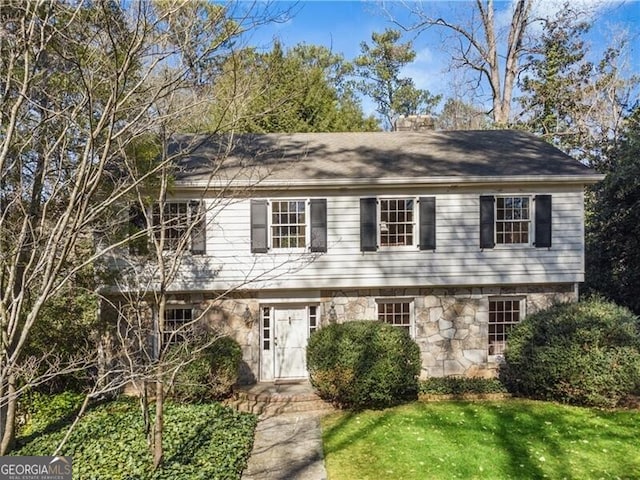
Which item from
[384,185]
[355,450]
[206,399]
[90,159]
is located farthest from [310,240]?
[90,159]

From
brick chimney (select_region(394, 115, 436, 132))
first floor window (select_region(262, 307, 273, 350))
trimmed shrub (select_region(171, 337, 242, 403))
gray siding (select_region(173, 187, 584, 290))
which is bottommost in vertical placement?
trimmed shrub (select_region(171, 337, 242, 403))

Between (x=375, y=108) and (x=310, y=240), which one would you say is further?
(x=375, y=108)

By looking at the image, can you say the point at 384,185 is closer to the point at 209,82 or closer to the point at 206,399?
the point at 209,82

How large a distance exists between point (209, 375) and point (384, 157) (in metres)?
7.11

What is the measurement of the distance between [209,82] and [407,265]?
642cm

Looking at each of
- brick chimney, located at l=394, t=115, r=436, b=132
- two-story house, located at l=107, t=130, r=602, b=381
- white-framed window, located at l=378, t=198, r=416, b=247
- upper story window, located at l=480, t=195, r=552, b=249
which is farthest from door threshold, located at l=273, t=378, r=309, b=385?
brick chimney, located at l=394, t=115, r=436, b=132

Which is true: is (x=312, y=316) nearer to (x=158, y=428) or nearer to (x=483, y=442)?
(x=483, y=442)

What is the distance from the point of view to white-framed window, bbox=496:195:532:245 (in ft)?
35.6

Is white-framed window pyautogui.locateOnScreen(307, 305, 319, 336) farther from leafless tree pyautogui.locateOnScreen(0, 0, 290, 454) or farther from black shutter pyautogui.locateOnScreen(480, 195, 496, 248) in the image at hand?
leafless tree pyautogui.locateOnScreen(0, 0, 290, 454)

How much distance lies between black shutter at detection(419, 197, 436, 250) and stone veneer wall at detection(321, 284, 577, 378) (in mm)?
1192

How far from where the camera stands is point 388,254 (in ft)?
35.0

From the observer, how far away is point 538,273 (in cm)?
1080

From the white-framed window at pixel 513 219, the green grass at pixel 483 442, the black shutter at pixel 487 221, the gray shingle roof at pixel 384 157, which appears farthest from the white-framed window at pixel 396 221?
the green grass at pixel 483 442

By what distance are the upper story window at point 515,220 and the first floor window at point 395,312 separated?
2.43 meters
